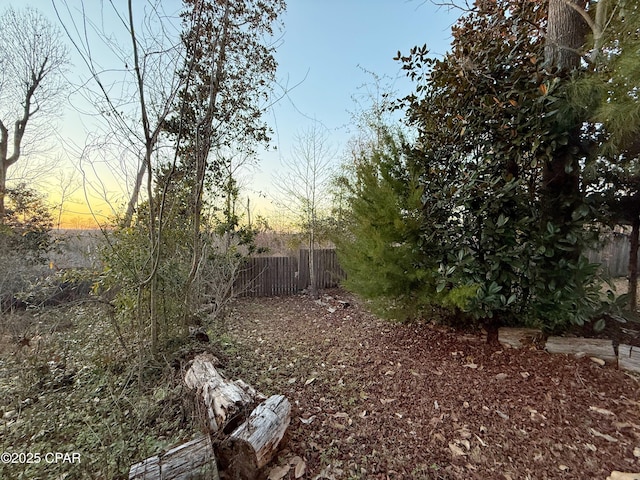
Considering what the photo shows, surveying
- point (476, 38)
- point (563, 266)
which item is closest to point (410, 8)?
point (476, 38)

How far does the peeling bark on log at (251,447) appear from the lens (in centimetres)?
124

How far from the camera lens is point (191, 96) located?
214 cm

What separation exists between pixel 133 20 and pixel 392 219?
7.53 feet

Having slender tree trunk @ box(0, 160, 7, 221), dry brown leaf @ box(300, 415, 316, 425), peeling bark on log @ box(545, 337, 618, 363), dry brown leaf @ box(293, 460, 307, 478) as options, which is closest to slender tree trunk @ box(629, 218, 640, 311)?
peeling bark on log @ box(545, 337, 618, 363)

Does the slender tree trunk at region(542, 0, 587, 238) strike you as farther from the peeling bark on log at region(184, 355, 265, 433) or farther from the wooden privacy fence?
the wooden privacy fence

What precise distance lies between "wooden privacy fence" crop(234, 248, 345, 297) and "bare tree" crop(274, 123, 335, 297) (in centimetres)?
19

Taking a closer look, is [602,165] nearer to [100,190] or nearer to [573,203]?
[573,203]

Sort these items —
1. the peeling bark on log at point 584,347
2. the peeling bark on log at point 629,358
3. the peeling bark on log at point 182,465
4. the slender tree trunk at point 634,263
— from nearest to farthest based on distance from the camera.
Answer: the peeling bark on log at point 182,465, the peeling bark on log at point 629,358, the peeling bark on log at point 584,347, the slender tree trunk at point 634,263

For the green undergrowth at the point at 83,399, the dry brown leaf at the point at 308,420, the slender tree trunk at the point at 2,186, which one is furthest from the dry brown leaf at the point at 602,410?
the slender tree trunk at the point at 2,186

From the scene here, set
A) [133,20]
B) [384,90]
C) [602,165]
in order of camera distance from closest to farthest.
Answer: [133,20], [602,165], [384,90]

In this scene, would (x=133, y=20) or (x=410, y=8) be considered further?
(x=410, y=8)

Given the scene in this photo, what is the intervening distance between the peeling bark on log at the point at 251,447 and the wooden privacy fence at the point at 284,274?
408 centimetres

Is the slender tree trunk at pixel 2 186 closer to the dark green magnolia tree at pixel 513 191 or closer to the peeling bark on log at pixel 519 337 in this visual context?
the dark green magnolia tree at pixel 513 191

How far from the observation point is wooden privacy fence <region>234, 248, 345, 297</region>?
18.3 ft
